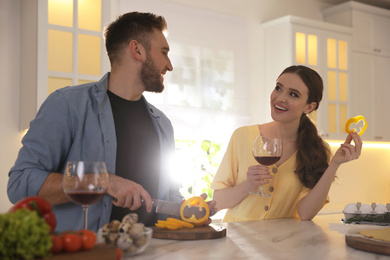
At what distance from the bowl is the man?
1.06ft

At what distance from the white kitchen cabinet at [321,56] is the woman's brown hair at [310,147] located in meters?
1.90

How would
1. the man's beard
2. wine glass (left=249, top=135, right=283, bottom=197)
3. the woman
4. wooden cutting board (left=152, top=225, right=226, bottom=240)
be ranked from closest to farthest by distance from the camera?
wooden cutting board (left=152, top=225, right=226, bottom=240) → wine glass (left=249, top=135, right=283, bottom=197) → the man's beard → the woman

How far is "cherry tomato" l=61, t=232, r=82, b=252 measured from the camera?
96cm

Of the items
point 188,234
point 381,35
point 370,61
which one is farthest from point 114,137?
point 381,35

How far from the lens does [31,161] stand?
1677mm

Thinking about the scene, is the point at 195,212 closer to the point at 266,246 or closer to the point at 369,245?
the point at 266,246

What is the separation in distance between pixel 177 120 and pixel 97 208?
89.3 inches

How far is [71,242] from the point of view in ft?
3.14

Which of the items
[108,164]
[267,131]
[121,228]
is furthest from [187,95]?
[121,228]

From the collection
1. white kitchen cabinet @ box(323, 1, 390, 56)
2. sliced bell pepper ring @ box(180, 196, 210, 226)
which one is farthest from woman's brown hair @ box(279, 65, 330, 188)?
white kitchen cabinet @ box(323, 1, 390, 56)

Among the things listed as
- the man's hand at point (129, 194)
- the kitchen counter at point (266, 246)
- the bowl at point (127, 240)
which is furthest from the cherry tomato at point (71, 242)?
the man's hand at point (129, 194)

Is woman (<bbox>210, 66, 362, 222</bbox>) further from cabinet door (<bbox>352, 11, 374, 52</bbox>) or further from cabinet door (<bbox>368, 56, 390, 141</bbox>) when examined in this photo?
cabinet door (<bbox>368, 56, 390, 141</bbox>)

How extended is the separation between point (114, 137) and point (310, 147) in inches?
43.4

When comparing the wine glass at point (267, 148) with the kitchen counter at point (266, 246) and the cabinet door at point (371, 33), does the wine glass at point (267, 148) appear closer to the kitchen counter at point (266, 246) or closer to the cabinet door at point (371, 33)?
the kitchen counter at point (266, 246)
